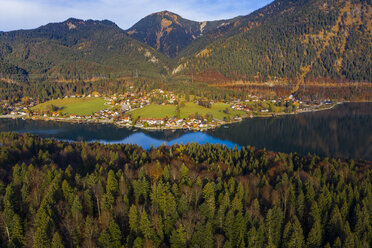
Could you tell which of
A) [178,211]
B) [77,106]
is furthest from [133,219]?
[77,106]

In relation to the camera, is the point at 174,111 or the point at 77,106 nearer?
the point at 174,111

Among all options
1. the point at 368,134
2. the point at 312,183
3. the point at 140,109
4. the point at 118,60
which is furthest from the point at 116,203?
the point at 118,60

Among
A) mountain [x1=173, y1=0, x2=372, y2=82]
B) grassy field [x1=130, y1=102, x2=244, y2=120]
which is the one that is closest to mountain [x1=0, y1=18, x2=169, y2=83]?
mountain [x1=173, y1=0, x2=372, y2=82]

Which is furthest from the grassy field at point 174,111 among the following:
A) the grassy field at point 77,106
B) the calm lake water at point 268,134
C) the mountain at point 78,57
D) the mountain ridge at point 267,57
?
the mountain at point 78,57

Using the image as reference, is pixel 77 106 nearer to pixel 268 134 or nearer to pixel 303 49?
pixel 268 134

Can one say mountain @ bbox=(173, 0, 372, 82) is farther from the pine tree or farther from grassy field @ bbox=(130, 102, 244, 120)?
the pine tree
